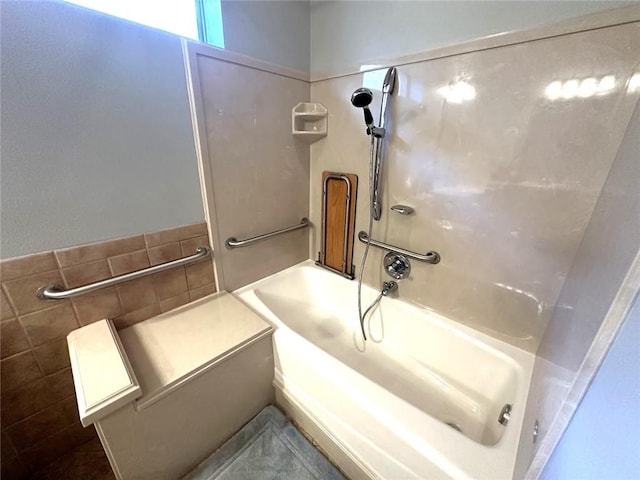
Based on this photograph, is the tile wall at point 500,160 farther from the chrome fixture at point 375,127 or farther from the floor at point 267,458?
the floor at point 267,458

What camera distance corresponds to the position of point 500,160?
1.07 metres

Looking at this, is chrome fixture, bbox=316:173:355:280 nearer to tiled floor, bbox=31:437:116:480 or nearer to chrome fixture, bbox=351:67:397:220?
chrome fixture, bbox=351:67:397:220

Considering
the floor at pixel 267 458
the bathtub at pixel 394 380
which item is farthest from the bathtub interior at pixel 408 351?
the floor at pixel 267 458

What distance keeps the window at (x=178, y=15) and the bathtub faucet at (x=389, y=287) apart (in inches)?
63.1

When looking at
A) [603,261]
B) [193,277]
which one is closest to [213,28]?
[193,277]

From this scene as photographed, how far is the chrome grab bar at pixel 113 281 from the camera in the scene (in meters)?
0.93

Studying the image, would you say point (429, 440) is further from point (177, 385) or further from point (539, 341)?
point (177, 385)

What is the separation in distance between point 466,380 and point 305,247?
133 cm

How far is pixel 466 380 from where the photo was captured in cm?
129

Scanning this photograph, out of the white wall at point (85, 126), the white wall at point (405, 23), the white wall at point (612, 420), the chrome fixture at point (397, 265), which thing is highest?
the white wall at point (405, 23)

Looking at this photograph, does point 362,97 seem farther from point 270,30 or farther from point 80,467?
point 80,467

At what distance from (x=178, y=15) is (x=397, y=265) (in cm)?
174

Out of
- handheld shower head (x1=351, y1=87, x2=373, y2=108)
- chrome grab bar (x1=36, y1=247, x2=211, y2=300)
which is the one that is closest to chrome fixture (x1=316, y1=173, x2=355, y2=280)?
Result: handheld shower head (x1=351, y1=87, x2=373, y2=108)

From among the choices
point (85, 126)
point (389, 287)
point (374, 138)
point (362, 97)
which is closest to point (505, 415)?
point (389, 287)
